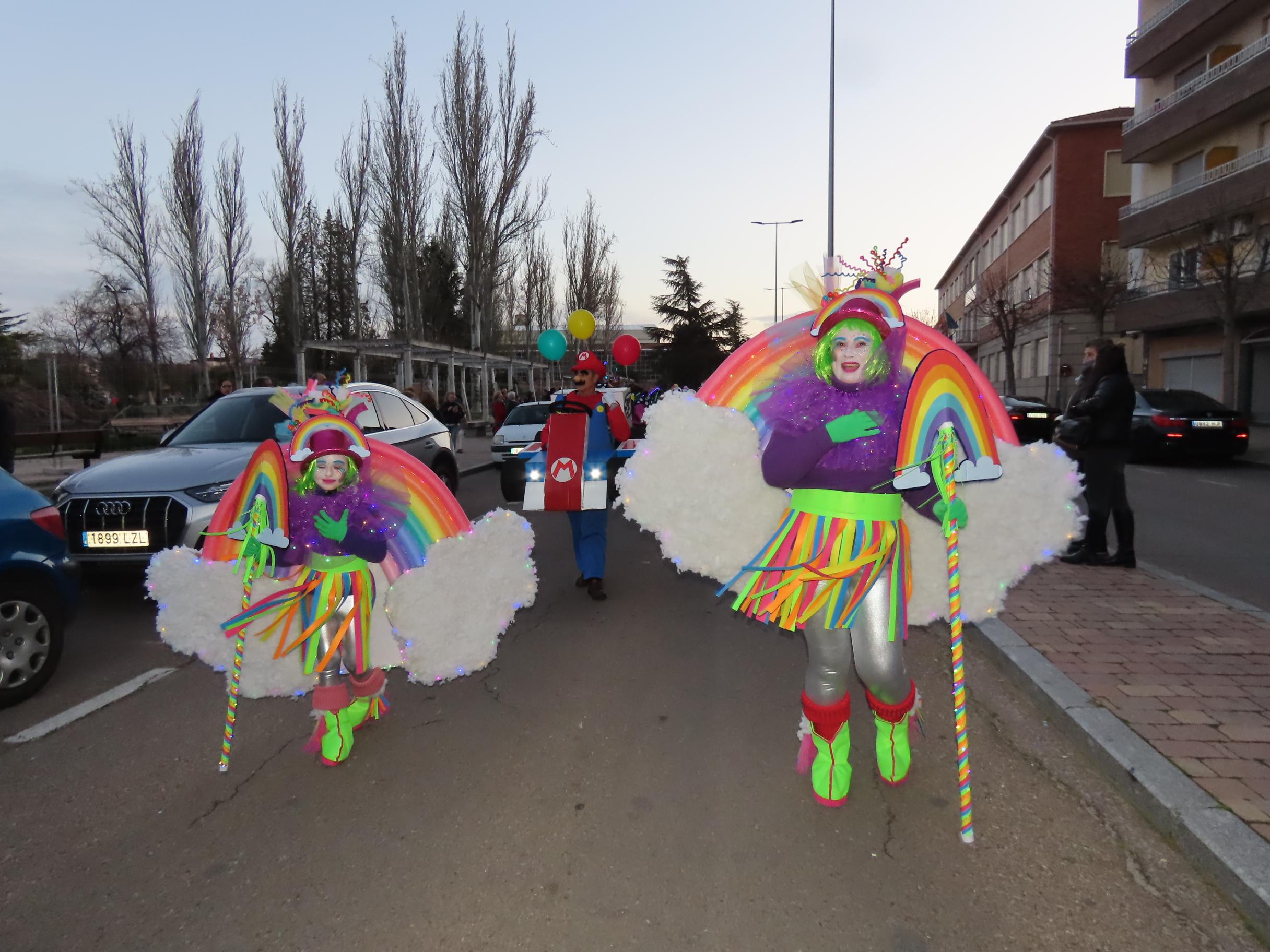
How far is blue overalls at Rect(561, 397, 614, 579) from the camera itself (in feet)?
20.8

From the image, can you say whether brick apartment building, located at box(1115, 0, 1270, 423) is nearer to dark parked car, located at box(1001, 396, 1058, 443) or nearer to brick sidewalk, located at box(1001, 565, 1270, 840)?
dark parked car, located at box(1001, 396, 1058, 443)

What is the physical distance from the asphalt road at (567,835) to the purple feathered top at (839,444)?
4.16 feet

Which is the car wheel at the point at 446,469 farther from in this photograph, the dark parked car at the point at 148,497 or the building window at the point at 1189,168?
the building window at the point at 1189,168

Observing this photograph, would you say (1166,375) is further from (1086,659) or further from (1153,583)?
(1086,659)

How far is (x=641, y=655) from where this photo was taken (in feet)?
16.9

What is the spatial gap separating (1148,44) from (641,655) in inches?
1333

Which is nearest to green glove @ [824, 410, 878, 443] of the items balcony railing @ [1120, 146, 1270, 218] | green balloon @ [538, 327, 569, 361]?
green balloon @ [538, 327, 569, 361]

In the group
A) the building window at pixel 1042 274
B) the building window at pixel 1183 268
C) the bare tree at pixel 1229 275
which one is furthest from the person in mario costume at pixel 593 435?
the building window at pixel 1042 274

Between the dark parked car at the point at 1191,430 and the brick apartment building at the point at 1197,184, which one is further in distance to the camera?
the brick apartment building at the point at 1197,184

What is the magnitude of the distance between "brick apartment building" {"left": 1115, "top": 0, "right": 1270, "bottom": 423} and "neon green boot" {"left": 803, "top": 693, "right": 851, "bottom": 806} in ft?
71.8

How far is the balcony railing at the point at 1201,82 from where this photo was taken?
76.6 ft

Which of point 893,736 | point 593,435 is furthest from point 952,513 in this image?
point 593,435

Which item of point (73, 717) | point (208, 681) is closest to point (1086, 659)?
point (208, 681)

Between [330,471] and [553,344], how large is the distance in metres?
3.73
